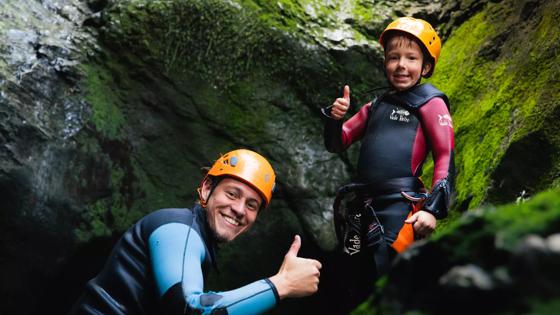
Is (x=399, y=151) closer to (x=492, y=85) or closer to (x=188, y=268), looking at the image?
(x=492, y=85)

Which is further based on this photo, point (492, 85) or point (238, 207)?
point (492, 85)

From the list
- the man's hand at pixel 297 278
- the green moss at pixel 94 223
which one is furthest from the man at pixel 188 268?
the green moss at pixel 94 223

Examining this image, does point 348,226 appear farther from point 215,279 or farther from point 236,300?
point 215,279

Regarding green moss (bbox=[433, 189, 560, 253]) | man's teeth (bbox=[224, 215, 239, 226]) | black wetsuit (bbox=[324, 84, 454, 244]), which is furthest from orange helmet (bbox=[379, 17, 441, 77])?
green moss (bbox=[433, 189, 560, 253])

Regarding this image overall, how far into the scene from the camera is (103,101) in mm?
5809

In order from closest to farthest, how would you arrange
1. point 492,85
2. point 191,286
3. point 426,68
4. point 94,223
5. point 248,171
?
point 191,286 → point 248,171 → point 426,68 → point 492,85 → point 94,223

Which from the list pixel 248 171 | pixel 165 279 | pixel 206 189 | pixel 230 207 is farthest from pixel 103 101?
pixel 165 279

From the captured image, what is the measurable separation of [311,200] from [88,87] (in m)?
2.58

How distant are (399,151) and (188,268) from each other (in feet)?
5.87

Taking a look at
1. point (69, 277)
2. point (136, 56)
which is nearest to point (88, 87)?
point (136, 56)

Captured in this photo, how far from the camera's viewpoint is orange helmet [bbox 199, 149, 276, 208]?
3.62 m

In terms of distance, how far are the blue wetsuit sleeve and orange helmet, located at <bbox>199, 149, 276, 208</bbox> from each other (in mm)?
772

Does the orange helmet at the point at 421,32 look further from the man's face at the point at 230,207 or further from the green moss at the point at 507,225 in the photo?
the green moss at the point at 507,225

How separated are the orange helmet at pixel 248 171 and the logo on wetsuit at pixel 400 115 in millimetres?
1002
